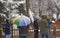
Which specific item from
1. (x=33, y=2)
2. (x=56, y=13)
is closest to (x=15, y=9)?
(x=33, y=2)

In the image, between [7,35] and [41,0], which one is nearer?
[7,35]

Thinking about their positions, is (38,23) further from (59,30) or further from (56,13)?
(56,13)

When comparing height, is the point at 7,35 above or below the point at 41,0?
below

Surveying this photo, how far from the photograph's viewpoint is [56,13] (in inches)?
1192

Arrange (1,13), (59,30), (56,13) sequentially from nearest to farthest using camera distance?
1. (59,30)
2. (1,13)
3. (56,13)

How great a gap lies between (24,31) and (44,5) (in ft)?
55.8

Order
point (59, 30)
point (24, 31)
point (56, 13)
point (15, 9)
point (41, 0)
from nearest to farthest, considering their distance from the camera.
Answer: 1. point (24, 31)
2. point (59, 30)
3. point (15, 9)
4. point (41, 0)
5. point (56, 13)

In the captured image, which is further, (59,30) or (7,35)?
(59,30)

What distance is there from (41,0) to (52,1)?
4.89 ft

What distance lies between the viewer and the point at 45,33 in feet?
37.7

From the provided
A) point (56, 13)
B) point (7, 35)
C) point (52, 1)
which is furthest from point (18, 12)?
point (7, 35)

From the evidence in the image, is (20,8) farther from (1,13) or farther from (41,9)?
(1,13)

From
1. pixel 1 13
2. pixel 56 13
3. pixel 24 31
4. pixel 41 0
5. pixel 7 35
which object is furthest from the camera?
pixel 56 13

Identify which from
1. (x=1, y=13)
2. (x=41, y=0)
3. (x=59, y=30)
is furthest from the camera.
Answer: (x=41, y=0)
